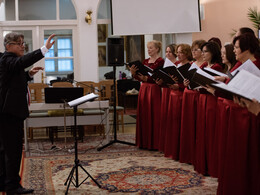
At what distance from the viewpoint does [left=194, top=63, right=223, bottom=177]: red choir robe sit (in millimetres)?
Result: 4367

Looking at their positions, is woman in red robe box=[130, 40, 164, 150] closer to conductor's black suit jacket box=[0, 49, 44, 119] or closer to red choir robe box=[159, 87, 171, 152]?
red choir robe box=[159, 87, 171, 152]

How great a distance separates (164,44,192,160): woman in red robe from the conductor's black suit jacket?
6.75 ft

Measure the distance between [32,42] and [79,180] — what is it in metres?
4.69

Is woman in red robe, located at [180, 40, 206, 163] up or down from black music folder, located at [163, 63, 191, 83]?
down

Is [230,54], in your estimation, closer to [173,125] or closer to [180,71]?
[180,71]

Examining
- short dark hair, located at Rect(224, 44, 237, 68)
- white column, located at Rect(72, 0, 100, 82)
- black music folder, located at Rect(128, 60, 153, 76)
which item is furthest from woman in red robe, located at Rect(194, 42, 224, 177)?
white column, located at Rect(72, 0, 100, 82)

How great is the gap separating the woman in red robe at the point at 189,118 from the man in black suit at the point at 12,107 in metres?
1.79

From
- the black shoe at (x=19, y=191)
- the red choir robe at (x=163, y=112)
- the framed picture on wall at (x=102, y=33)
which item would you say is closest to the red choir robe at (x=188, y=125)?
the red choir robe at (x=163, y=112)

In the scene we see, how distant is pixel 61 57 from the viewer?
8.66m

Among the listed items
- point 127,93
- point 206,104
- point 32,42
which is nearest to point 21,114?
point 206,104

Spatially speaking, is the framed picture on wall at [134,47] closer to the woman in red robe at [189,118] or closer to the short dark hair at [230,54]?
the woman in red robe at [189,118]

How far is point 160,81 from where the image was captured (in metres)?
5.59

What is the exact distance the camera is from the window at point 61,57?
8586mm

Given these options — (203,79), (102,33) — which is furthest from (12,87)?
(102,33)
